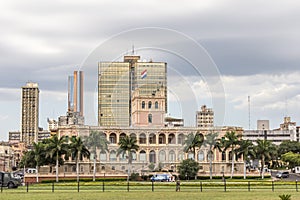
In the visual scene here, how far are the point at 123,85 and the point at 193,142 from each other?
40550mm

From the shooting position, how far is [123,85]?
182m

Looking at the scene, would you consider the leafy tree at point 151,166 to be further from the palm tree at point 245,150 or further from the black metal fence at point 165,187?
the black metal fence at point 165,187

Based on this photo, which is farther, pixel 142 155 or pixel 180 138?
pixel 180 138

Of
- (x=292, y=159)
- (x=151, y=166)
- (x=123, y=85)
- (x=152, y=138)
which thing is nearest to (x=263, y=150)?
(x=151, y=166)

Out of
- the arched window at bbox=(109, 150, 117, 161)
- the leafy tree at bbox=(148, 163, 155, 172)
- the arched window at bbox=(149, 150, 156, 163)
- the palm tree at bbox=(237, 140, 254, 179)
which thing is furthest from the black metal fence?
the arched window at bbox=(149, 150, 156, 163)

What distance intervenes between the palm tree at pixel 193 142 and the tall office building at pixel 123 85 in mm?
14360

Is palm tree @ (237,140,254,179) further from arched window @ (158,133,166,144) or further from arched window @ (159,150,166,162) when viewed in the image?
arched window @ (158,133,166,144)

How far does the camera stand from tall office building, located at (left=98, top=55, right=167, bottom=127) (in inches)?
5935

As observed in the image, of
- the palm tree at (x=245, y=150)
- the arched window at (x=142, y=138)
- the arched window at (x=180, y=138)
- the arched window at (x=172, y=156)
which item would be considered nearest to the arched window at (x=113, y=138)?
the arched window at (x=142, y=138)

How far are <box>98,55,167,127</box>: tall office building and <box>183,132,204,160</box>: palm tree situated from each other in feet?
47.1

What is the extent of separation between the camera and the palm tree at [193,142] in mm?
147750

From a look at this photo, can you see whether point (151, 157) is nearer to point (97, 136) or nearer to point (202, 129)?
point (202, 129)

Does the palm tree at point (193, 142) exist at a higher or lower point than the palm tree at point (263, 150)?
higher

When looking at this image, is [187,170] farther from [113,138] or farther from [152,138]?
[113,138]
